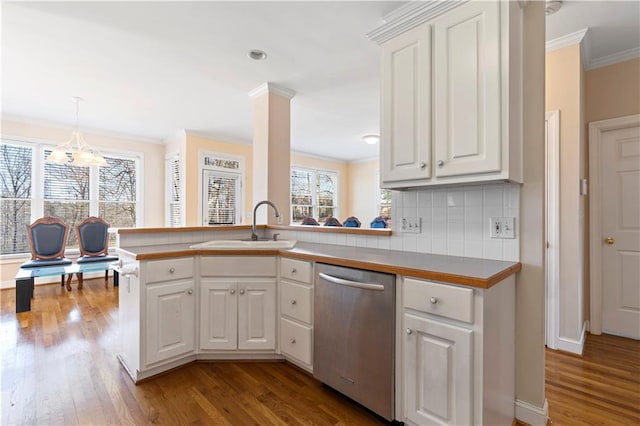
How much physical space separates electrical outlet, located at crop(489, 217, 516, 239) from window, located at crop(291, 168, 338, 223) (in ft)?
19.1

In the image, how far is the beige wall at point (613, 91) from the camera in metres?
2.69

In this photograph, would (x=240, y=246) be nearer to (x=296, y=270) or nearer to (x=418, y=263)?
(x=296, y=270)

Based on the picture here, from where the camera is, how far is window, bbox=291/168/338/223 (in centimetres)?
754

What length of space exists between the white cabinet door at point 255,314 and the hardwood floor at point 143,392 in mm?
185

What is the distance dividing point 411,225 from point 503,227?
54 centimetres

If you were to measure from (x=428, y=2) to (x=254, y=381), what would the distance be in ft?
8.18

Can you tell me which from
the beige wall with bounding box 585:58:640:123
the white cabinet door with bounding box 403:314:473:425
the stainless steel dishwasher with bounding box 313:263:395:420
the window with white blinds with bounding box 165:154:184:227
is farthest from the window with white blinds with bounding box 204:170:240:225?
the beige wall with bounding box 585:58:640:123

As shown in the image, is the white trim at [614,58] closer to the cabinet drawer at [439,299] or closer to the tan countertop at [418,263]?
the tan countertop at [418,263]

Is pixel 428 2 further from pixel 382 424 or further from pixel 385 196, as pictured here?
pixel 385 196

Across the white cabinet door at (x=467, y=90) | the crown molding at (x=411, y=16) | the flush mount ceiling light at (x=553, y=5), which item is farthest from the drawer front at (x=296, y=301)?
the flush mount ceiling light at (x=553, y=5)

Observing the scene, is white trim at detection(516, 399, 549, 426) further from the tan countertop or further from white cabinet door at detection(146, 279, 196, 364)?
white cabinet door at detection(146, 279, 196, 364)

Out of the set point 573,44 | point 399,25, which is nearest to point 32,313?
point 399,25

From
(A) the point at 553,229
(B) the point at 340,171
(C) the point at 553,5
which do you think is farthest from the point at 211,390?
(B) the point at 340,171

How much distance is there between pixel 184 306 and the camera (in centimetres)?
215
